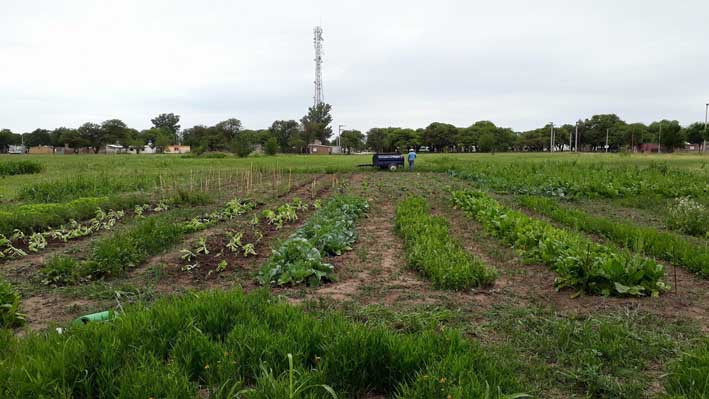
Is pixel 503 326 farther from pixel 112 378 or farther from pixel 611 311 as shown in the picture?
pixel 112 378

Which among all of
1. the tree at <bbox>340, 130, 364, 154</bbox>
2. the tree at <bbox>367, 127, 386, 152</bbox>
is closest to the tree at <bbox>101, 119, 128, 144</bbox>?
the tree at <bbox>340, 130, 364, 154</bbox>

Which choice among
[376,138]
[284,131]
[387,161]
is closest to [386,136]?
[376,138]

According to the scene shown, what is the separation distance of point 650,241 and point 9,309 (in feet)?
31.0

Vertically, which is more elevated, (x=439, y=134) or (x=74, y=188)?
(x=439, y=134)

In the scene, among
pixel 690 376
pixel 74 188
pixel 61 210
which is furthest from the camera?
pixel 74 188

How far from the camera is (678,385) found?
9.42 feet

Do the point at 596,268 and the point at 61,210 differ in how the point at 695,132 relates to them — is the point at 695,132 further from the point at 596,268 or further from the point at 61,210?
the point at 61,210

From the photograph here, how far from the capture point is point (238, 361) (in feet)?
9.65

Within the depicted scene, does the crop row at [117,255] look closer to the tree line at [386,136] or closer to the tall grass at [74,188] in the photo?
the tall grass at [74,188]

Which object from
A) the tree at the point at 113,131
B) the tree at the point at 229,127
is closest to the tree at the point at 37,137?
the tree at the point at 113,131

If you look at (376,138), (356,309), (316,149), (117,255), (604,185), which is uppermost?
(376,138)

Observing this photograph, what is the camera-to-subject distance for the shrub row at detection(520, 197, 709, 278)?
5945 millimetres

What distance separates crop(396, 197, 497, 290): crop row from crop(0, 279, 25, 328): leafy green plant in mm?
4676

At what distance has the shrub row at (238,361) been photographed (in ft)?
8.38
